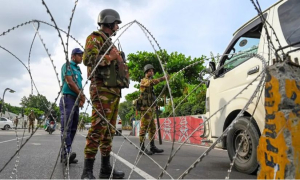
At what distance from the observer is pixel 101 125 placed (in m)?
2.94

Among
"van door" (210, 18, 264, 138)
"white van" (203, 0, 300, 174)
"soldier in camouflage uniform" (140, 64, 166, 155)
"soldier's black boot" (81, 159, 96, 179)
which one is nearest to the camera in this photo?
"soldier's black boot" (81, 159, 96, 179)

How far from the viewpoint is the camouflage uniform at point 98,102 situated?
2.88 m

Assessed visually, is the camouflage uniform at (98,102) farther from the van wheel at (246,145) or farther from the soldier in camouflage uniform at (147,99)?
the soldier in camouflage uniform at (147,99)

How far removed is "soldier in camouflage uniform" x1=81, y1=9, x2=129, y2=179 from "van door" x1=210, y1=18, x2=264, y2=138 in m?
1.23

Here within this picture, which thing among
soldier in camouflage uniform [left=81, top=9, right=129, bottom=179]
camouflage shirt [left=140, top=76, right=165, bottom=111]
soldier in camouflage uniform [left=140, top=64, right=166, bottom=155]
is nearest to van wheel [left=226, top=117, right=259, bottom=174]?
soldier in camouflage uniform [left=81, top=9, right=129, bottom=179]

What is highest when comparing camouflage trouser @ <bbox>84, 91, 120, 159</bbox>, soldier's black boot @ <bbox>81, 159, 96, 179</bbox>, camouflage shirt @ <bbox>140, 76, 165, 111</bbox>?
camouflage shirt @ <bbox>140, 76, 165, 111</bbox>

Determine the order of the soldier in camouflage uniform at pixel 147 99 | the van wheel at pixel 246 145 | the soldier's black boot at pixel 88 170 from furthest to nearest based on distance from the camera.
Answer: the soldier in camouflage uniform at pixel 147 99
the van wheel at pixel 246 145
the soldier's black boot at pixel 88 170

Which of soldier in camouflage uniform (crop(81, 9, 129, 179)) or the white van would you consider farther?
the white van

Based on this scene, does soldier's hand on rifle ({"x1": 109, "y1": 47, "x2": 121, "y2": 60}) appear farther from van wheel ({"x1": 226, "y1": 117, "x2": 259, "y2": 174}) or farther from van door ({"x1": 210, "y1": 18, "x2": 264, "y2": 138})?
van wheel ({"x1": 226, "y1": 117, "x2": 259, "y2": 174})

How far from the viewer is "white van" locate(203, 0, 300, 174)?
3.01 meters

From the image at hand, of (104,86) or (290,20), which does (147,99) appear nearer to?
(104,86)

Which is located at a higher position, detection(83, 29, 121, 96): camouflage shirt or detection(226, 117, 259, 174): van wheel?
detection(83, 29, 121, 96): camouflage shirt

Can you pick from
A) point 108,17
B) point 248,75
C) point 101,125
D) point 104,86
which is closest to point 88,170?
point 101,125

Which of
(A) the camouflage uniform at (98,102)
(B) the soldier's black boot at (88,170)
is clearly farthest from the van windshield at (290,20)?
(B) the soldier's black boot at (88,170)
